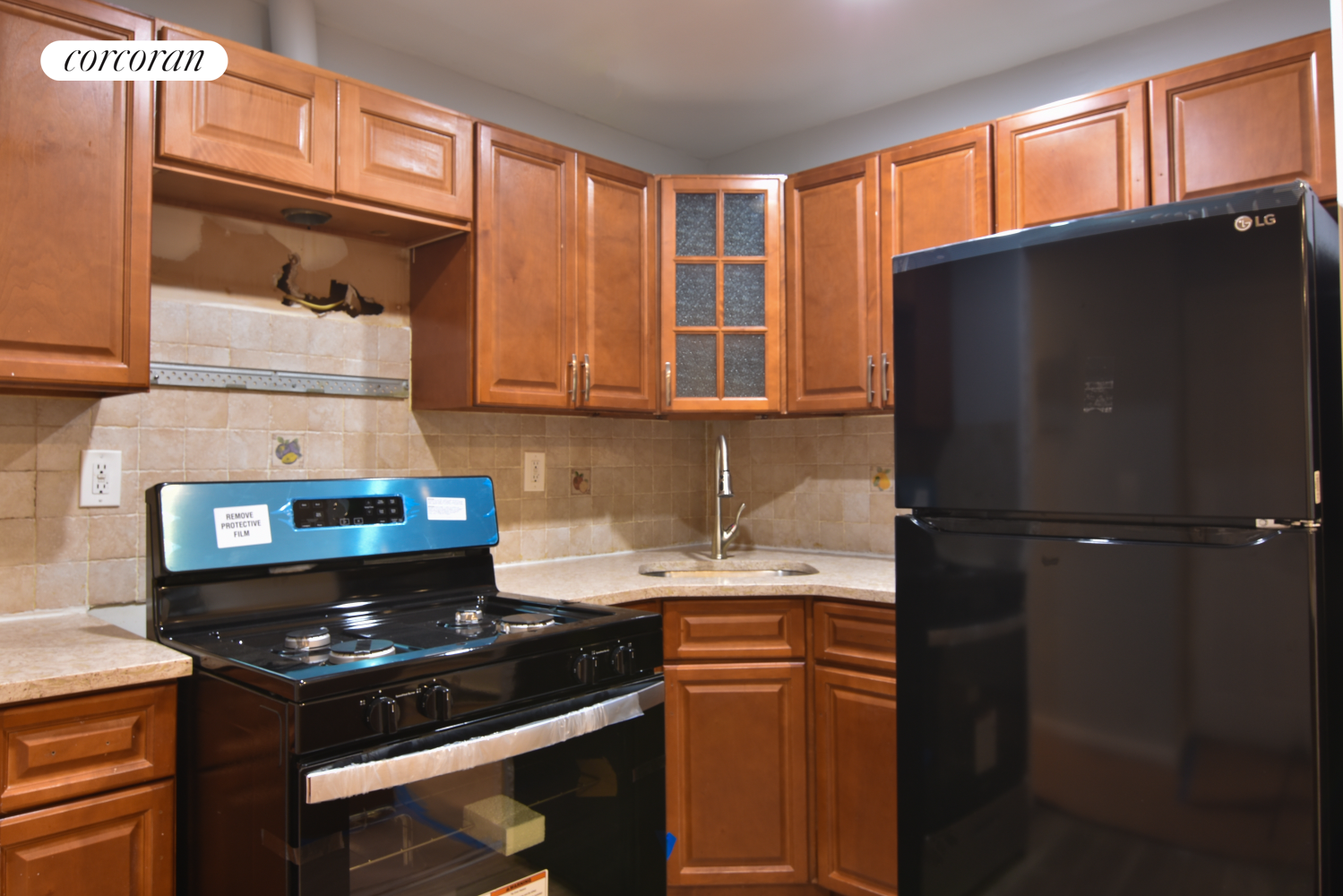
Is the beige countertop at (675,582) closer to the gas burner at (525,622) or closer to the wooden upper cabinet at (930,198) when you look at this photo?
the gas burner at (525,622)

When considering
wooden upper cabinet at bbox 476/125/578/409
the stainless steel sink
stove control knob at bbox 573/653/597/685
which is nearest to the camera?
stove control knob at bbox 573/653/597/685

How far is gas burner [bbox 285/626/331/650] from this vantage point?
1.54 meters

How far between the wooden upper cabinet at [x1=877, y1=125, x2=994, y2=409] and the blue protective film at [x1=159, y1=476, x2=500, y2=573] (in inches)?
46.3

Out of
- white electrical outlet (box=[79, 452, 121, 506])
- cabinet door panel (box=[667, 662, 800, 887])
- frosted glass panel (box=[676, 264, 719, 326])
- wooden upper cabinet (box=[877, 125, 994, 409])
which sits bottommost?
cabinet door panel (box=[667, 662, 800, 887])

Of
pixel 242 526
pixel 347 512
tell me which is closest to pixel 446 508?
pixel 347 512

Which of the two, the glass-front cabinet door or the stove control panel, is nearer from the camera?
the stove control panel

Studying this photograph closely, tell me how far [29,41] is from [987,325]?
180 centimetres

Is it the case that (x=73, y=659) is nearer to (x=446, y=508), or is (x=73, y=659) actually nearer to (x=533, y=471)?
(x=446, y=508)

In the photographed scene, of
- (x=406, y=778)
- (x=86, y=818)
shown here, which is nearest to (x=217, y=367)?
(x=86, y=818)

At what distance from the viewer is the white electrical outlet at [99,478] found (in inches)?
73.0

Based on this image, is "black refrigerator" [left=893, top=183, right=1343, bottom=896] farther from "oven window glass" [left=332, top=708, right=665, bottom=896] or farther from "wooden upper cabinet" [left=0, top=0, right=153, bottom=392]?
"wooden upper cabinet" [left=0, top=0, right=153, bottom=392]

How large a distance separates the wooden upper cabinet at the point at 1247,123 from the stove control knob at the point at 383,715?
1.97 m

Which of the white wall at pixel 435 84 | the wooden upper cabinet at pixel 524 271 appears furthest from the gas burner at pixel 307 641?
the white wall at pixel 435 84

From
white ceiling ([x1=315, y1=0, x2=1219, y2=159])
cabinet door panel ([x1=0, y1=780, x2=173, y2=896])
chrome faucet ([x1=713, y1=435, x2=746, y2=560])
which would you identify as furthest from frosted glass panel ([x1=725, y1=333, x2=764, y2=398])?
cabinet door panel ([x1=0, y1=780, x2=173, y2=896])
